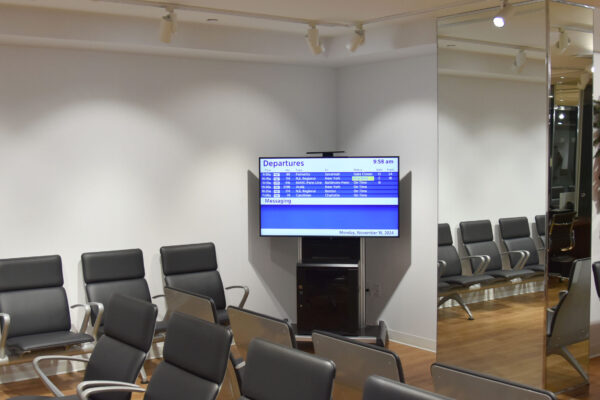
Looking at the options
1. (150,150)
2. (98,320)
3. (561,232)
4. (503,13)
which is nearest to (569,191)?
(561,232)

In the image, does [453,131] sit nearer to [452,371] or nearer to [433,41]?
[433,41]

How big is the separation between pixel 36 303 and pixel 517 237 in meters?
3.70

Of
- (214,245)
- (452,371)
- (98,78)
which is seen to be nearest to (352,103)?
(214,245)

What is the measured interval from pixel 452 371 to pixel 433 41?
12.8 ft

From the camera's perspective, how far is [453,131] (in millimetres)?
5340

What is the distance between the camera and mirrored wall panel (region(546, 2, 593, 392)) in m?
4.84

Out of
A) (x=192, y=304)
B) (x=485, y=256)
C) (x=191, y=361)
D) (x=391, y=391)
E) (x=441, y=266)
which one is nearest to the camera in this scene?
(x=391, y=391)

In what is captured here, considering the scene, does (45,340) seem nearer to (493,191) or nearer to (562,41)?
(493,191)

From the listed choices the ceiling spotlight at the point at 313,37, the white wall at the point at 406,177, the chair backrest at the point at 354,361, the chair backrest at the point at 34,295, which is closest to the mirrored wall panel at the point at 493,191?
the white wall at the point at 406,177

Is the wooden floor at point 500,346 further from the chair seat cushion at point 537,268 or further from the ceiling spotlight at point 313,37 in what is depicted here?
the ceiling spotlight at point 313,37

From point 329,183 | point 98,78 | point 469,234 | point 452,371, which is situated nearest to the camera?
point 452,371

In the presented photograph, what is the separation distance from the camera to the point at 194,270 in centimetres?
644

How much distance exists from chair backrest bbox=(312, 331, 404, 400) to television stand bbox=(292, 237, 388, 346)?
3.34 meters

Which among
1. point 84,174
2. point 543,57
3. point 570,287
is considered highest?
point 543,57
